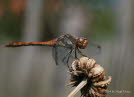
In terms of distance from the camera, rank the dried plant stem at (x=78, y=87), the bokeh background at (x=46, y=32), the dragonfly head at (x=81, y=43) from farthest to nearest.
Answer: the bokeh background at (x=46, y=32) < the dragonfly head at (x=81, y=43) < the dried plant stem at (x=78, y=87)

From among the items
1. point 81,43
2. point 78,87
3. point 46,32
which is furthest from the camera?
point 46,32

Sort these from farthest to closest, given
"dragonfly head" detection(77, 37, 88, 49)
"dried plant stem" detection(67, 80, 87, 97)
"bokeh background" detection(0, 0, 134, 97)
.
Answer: "bokeh background" detection(0, 0, 134, 97) → "dragonfly head" detection(77, 37, 88, 49) → "dried plant stem" detection(67, 80, 87, 97)

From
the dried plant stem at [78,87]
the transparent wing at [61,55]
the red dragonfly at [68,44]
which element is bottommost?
the dried plant stem at [78,87]

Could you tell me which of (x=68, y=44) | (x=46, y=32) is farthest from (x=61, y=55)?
(x=46, y=32)

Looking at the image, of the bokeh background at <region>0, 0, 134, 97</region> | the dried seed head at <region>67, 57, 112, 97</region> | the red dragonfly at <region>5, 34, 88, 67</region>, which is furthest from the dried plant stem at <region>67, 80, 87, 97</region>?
the bokeh background at <region>0, 0, 134, 97</region>

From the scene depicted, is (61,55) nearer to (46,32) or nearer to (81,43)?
(81,43)

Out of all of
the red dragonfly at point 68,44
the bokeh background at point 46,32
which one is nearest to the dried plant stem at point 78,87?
the red dragonfly at point 68,44

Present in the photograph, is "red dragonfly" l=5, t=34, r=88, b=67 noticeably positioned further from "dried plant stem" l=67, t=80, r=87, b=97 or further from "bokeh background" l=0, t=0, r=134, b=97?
"bokeh background" l=0, t=0, r=134, b=97

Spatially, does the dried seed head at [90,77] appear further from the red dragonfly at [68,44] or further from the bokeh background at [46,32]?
the bokeh background at [46,32]
